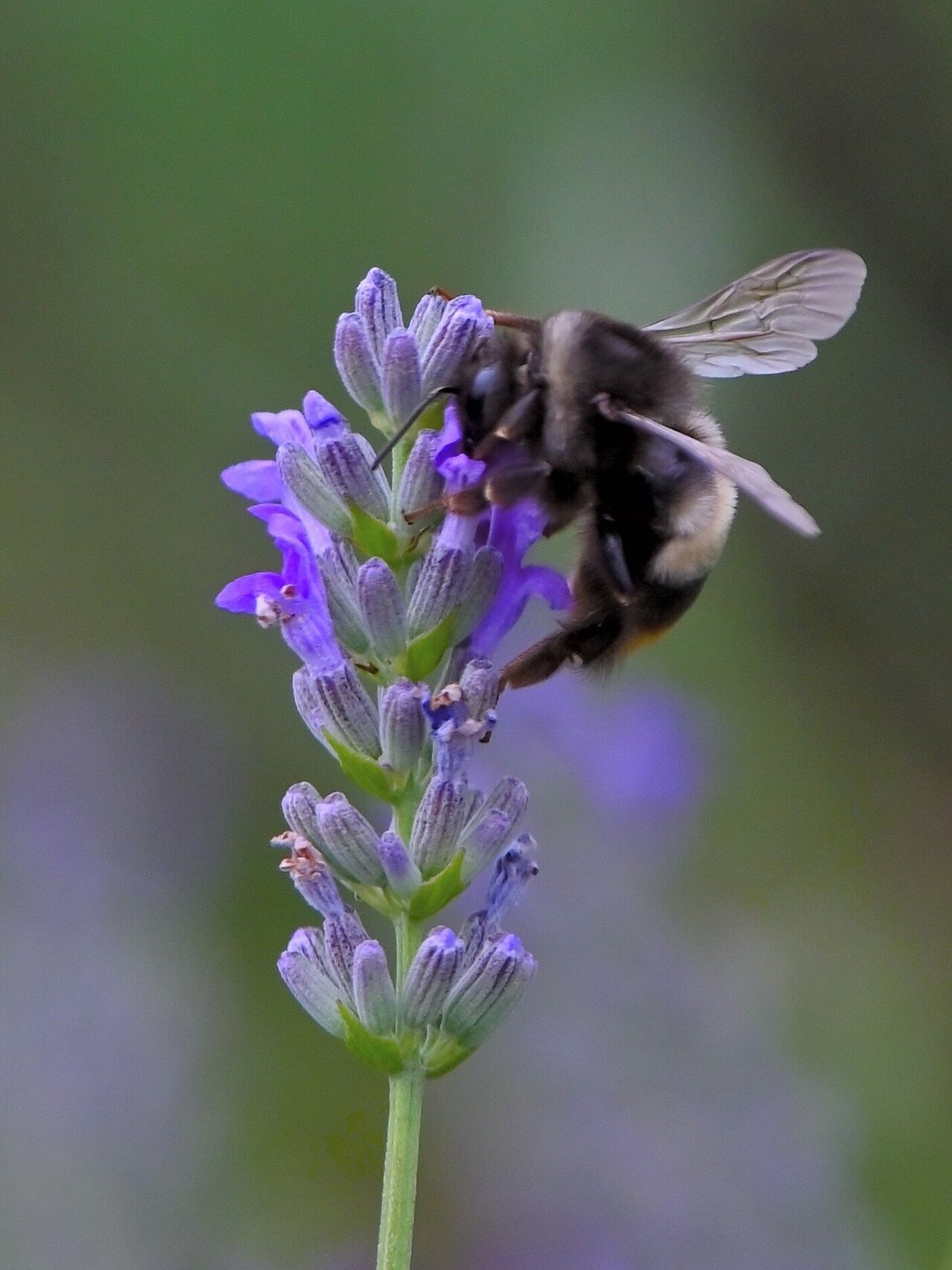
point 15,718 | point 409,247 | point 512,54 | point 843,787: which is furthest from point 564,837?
point 512,54

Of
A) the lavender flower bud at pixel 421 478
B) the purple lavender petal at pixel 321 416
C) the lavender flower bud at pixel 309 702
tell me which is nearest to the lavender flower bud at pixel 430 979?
the lavender flower bud at pixel 309 702

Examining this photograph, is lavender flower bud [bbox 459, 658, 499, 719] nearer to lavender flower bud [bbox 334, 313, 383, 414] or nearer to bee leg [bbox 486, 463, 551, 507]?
bee leg [bbox 486, 463, 551, 507]

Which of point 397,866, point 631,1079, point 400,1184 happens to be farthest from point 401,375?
point 631,1079

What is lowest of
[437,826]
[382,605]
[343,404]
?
[437,826]

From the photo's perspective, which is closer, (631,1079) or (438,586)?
(438,586)

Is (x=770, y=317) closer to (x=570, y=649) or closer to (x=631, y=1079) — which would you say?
(x=570, y=649)

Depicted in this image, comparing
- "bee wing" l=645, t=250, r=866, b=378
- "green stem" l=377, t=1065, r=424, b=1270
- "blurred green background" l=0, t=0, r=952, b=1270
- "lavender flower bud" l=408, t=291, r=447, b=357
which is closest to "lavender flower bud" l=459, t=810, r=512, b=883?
"green stem" l=377, t=1065, r=424, b=1270
